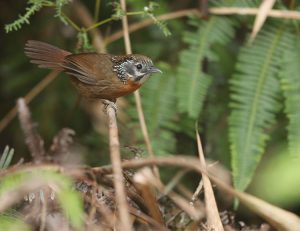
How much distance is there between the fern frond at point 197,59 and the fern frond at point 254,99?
7.3 inches

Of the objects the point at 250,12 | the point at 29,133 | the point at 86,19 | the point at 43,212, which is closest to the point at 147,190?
the point at 43,212

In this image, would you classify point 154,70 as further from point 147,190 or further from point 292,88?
point 147,190

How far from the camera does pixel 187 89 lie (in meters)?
3.74

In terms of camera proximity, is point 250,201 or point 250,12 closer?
point 250,201

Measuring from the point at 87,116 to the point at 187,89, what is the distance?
4.76 ft

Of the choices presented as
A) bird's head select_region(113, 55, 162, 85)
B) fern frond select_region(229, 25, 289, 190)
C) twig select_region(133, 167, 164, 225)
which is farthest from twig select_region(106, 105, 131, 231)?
bird's head select_region(113, 55, 162, 85)

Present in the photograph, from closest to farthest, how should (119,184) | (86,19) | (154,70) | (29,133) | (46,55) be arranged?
(119,184), (29,133), (46,55), (154,70), (86,19)

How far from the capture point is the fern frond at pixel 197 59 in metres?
3.71

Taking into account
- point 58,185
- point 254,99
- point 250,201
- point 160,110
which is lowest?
point 160,110

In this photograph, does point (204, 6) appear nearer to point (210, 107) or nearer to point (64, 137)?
point (210, 107)

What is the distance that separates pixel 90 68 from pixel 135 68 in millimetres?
312

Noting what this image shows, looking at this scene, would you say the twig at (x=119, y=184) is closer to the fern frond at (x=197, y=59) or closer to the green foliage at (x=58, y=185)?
the green foliage at (x=58, y=185)

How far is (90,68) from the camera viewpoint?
12.3ft

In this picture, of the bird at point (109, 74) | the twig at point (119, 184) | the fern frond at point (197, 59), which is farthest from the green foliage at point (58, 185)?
the fern frond at point (197, 59)
